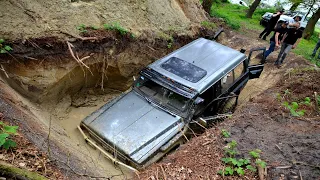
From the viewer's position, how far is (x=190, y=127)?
17.5 ft

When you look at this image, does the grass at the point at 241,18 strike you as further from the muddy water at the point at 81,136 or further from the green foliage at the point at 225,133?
the green foliage at the point at 225,133

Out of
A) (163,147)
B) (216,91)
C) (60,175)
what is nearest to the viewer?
(60,175)

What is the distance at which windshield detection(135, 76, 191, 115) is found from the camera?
5.36 m

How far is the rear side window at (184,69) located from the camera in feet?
18.1

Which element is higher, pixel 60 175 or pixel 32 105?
pixel 60 175

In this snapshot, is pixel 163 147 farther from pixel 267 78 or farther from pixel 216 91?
pixel 267 78

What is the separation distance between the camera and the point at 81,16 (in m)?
6.67

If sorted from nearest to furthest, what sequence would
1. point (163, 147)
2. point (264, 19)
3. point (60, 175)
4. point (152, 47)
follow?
point (60, 175) < point (163, 147) < point (152, 47) < point (264, 19)

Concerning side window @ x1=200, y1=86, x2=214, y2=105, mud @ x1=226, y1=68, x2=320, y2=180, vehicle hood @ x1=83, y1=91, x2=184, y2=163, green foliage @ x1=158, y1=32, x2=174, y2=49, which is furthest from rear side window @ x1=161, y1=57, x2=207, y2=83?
green foliage @ x1=158, y1=32, x2=174, y2=49

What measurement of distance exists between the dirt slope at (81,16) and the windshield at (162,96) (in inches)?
76.9

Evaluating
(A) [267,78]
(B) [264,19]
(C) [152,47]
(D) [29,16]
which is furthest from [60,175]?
(B) [264,19]

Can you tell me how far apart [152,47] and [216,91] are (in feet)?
8.83

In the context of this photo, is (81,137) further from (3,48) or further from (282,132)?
(282,132)

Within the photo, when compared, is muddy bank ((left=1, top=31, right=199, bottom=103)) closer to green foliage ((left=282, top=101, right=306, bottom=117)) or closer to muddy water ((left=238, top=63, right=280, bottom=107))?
muddy water ((left=238, top=63, right=280, bottom=107))
